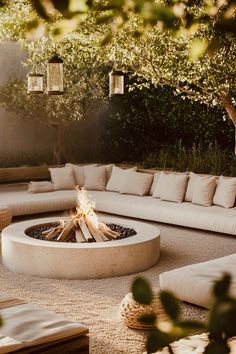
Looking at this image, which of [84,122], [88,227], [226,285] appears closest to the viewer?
[226,285]

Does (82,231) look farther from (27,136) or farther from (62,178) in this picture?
(27,136)

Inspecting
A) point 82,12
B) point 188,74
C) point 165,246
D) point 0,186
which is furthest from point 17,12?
point 82,12

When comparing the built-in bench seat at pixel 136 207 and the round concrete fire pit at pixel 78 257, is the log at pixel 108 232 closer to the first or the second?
the round concrete fire pit at pixel 78 257

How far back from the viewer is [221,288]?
0.47 meters

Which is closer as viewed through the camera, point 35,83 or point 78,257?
point 78,257

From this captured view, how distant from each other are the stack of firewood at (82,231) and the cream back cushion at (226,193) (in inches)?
84.4

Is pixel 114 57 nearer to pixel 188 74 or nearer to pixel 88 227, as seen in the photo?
pixel 188 74

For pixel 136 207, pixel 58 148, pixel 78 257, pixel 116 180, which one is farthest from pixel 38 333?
pixel 58 148

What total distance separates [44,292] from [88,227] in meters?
1.17

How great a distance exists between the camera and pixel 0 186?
30.2 feet

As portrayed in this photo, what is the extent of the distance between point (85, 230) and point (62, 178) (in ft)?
10.9

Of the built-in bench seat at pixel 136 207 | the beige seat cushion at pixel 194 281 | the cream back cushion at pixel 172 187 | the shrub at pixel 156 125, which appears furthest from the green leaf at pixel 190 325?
the shrub at pixel 156 125

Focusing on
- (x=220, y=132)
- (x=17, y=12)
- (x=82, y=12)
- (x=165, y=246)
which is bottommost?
(x=165, y=246)

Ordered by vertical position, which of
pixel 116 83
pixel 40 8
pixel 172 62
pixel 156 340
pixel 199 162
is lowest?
pixel 199 162
